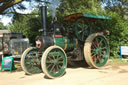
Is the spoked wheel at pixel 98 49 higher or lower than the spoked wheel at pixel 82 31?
lower

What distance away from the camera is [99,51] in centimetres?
609

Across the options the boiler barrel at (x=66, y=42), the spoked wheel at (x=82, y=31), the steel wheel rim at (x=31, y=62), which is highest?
the spoked wheel at (x=82, y=31)

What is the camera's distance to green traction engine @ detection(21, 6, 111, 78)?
5191mm

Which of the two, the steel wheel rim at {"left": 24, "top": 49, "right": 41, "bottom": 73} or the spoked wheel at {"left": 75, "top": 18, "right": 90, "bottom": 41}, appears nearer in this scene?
the steel wheel rim at {"left": 24, "top": 49, "right": 41, "bottom": 73}

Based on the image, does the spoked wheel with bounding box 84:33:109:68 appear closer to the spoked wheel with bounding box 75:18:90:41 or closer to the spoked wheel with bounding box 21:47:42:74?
the spoked wheel with bounding box 75:18:90:41

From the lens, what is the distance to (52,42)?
5395 millimetres

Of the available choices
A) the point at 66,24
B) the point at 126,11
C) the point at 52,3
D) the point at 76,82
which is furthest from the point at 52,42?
the point at 126,11

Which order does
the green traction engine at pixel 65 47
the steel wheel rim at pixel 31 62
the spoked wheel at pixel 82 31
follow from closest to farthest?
the green traction engine at pixel 65 47
the steel wheel rim at pixel 31 62
the spoked wheel at pixel 82 31

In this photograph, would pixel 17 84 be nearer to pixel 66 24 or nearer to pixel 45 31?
pixel 45 31

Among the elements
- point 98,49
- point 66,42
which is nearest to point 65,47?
point 66,42

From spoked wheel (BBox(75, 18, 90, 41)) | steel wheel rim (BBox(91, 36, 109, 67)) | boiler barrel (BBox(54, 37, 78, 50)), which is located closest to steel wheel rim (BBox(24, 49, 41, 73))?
boiler barrel (BBox(54, 37, 78, 50))

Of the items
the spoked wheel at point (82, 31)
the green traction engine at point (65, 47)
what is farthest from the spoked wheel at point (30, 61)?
the spoked wheel at point (82, 31)

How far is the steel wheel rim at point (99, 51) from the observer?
602cm

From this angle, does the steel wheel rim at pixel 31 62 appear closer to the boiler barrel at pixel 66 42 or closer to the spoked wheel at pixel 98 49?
the boiler barrel at pixel 66 42
